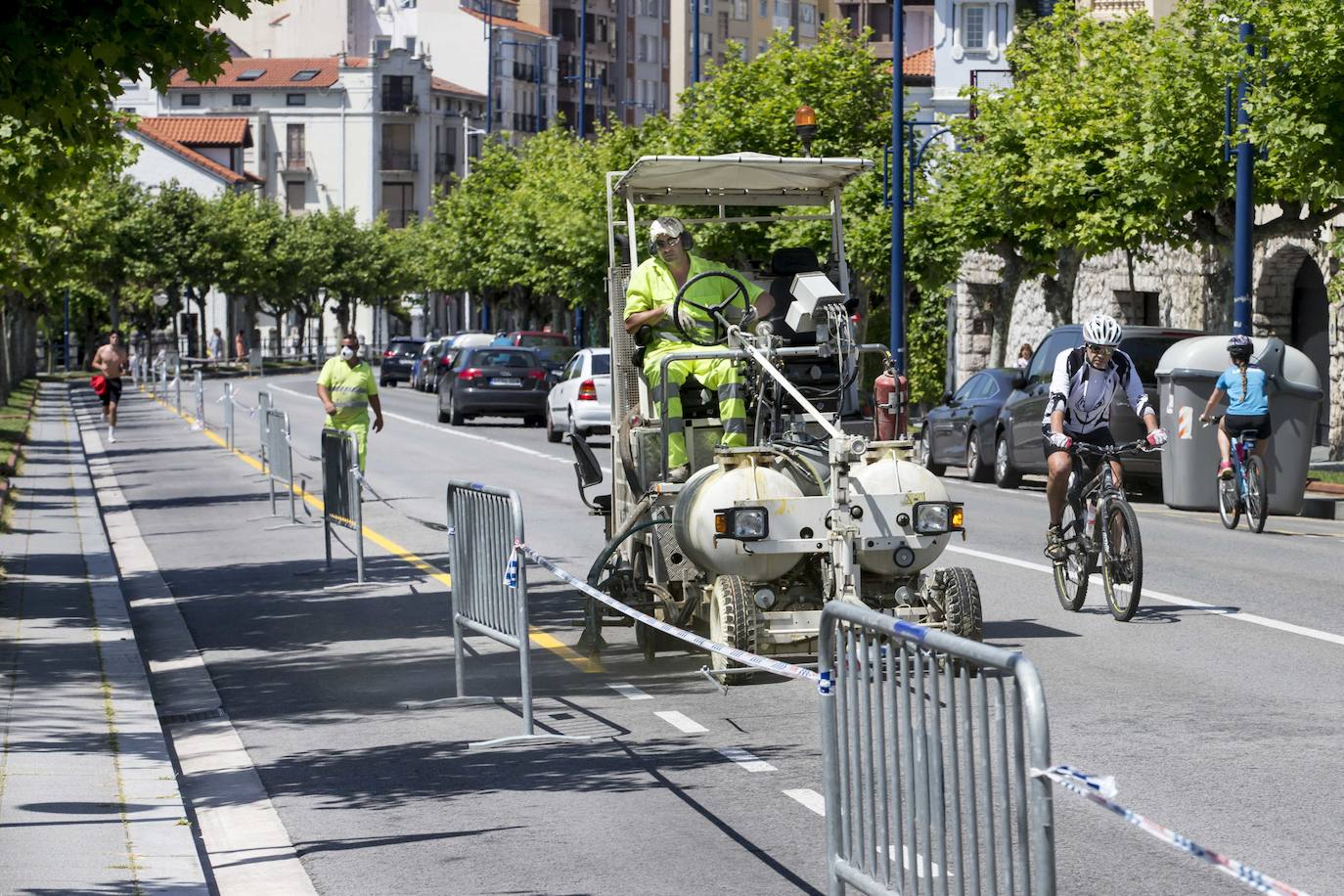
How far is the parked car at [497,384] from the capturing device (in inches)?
1694

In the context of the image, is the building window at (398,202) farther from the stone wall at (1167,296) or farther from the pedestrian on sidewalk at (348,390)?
the pedestrian on sidewalk at (348,390)

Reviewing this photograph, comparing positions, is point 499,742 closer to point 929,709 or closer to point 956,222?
point 929,709

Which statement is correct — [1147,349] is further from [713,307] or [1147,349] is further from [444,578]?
[713,307]

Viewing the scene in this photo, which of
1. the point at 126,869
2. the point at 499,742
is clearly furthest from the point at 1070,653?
the point at 126,869

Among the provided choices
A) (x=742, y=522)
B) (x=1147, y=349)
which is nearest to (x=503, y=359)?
(x=1147, y=349)

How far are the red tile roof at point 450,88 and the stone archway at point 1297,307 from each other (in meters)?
97.1

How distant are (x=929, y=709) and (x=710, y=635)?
6.02 metres

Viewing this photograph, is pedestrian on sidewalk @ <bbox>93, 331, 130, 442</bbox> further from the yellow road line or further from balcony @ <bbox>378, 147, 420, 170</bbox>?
balcony @ <bbox>378, 147, 420, 170</bbox>

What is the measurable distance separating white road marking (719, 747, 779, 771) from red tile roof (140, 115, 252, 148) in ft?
385

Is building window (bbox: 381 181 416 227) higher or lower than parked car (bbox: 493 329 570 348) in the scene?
higher

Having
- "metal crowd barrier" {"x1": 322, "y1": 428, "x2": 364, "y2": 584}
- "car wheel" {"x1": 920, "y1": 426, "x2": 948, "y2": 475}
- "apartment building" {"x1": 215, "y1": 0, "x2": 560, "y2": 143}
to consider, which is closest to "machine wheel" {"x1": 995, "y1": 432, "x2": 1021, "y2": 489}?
"car wheel" {"x1": 920, "y1": 426, "x2": 948, "y2": 475}

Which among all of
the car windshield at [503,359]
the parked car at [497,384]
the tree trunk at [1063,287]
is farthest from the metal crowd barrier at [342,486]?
the car windshield at [503,359]

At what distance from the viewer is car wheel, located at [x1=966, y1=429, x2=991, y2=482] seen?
28703 mm

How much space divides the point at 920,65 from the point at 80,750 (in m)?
83.8
